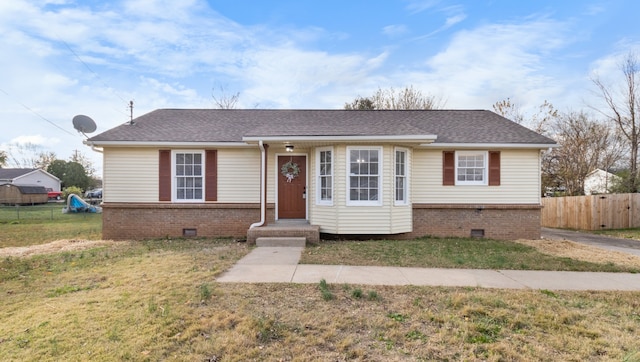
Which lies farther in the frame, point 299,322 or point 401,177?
point 401,177

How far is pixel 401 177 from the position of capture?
958 centimetres

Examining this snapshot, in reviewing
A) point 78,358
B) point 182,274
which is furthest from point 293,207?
point 78,358

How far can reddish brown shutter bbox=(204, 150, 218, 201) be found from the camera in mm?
10156

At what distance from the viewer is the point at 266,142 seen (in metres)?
9.22

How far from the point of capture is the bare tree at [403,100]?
2598 centimetres

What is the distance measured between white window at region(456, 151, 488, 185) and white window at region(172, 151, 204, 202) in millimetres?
8083

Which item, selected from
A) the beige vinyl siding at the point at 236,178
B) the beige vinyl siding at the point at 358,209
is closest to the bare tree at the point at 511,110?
the beige vinyl siding at the point at 358,209

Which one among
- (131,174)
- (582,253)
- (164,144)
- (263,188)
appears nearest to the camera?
(582,253)

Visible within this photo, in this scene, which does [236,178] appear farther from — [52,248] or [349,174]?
[52,248]

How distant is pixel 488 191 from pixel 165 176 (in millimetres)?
10083

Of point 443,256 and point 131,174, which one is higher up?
point 131,174

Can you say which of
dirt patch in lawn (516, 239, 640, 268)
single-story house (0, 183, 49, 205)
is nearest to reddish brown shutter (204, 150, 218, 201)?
dirt patch in lawn (516, 239, 640, 268)

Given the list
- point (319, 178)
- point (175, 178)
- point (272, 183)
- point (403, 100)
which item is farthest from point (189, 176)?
point (403, 100)

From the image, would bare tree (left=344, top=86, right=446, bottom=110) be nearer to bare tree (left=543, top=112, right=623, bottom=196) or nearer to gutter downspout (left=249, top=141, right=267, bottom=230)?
bare tree (left=543, top=112, right=623, bottom=196)
